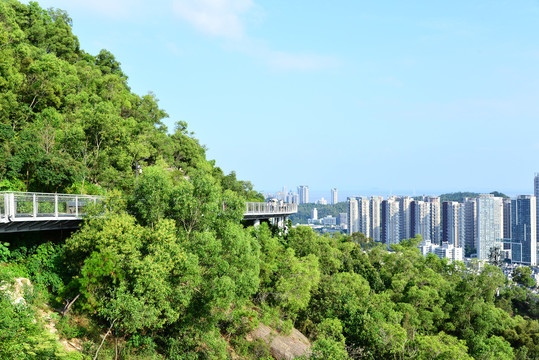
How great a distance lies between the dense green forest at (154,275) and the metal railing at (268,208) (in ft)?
7.75

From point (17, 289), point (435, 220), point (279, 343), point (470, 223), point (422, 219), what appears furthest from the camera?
point (435, 220)

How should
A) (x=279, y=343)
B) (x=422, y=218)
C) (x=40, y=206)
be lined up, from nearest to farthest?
(x=40, y=206) → (x=279, y=343) → (x=422, y=218)

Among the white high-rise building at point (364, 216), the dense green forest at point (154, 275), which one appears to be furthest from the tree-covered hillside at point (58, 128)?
the white high-rise building at point (364, 216)

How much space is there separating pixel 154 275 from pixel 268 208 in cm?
1977

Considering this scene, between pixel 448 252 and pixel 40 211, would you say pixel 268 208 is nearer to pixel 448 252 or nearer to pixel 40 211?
pixel 40 211

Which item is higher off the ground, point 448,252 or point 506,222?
point 506,222

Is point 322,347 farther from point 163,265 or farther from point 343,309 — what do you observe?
point 343,309

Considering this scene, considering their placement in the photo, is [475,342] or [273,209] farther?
[273,209]

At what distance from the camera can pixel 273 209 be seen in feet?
110

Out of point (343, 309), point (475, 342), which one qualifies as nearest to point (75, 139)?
point (343, 309)

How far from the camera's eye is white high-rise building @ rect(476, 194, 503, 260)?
113 meters

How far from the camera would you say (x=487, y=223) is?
11444cm

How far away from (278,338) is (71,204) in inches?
436

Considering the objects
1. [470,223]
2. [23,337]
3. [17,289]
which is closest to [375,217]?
[470,223]
